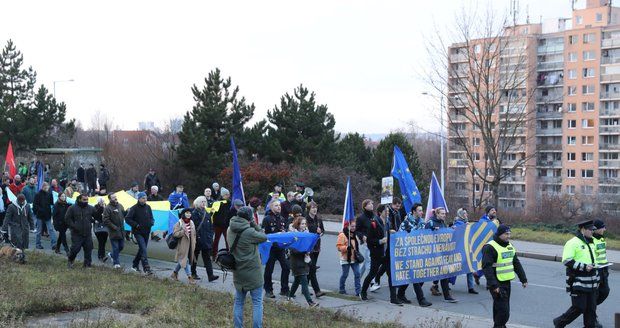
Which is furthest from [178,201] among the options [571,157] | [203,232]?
[571,157]

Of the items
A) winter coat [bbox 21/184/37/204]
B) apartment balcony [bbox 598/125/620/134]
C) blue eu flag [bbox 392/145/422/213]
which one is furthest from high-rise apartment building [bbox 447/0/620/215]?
blue eu flag [bbox 392/145/422/213]

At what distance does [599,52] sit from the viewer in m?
96.4

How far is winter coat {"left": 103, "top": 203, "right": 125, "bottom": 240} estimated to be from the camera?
51.2 feet

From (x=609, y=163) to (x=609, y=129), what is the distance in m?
4.69

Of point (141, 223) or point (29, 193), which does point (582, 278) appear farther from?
point (29, 193)

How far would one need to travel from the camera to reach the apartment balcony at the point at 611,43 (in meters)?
95.1

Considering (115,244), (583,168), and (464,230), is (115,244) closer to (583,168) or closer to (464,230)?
(464,230)

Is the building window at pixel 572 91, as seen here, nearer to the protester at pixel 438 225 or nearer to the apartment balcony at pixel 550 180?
the apartment balcony at pixel 550 180

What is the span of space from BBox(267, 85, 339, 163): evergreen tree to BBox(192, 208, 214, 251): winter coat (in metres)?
24.7

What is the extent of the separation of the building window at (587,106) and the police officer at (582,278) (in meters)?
95.0

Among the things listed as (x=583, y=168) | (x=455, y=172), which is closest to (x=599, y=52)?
(x=583, y=168)

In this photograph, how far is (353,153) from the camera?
3947 centimetres

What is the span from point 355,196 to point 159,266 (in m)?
18.1

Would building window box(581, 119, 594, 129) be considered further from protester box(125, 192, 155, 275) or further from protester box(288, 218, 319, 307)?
protester box(288, 218, 319, 307)
